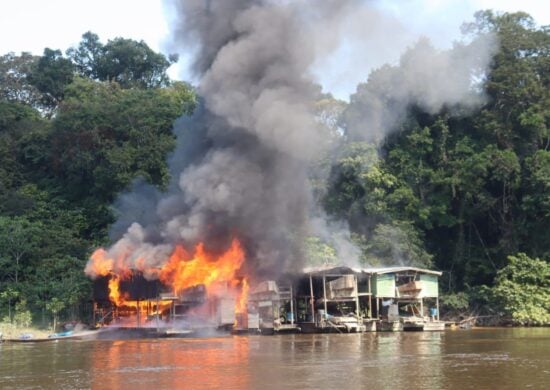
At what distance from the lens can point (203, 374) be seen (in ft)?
82.9

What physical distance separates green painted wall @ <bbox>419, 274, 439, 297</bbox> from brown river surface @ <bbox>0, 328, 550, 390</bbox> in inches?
323

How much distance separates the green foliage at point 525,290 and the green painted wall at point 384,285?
760 cm

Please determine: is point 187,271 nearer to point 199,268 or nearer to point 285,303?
point 199,268

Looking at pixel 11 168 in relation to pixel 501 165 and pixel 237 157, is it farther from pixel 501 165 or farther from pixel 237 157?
pixel 501 165

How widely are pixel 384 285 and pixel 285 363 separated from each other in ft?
67.1

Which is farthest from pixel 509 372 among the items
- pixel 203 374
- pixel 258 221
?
pixel 258 221

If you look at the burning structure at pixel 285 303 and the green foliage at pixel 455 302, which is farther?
the green foliage at pixel 455 302

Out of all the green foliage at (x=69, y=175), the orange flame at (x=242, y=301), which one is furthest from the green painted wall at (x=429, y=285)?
the green foliage at (x=69, y=175)

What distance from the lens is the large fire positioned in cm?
4294

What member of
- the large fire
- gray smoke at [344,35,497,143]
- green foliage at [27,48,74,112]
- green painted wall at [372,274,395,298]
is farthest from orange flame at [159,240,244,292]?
green foliage at [27,48,74,112]

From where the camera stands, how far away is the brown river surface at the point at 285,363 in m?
23.4

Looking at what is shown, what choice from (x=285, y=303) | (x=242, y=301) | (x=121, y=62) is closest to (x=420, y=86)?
(x=285, y=303)

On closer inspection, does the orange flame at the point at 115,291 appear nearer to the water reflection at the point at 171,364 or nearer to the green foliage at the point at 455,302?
the water reflection at the point at 171,364

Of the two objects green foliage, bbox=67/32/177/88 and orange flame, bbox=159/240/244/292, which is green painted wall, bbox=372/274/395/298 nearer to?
orange flame, bbox=159/240/244/292
